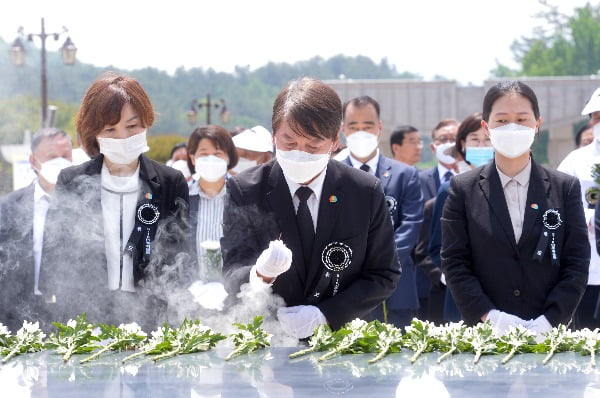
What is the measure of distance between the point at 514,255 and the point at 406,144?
6.25m

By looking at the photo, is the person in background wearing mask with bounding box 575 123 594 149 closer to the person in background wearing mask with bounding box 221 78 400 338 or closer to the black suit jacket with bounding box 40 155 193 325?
the person in background wearing mask with bounding box 221 78 400 338

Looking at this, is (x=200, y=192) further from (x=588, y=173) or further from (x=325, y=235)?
(x=325, y=235)

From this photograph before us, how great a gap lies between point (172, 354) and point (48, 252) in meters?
1.63

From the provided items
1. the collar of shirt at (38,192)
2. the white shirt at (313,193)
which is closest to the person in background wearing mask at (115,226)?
the white shirt at (313,193)

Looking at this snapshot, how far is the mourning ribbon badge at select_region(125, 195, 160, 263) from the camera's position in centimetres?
519

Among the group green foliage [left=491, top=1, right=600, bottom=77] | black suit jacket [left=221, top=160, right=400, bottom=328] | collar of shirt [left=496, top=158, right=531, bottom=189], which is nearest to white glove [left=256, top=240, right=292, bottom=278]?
black suit jacket [left=221, top=160, right=400, bottom=328]

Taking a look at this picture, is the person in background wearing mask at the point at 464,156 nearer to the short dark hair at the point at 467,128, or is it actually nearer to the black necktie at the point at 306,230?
the short dark hair at the point at 467,128

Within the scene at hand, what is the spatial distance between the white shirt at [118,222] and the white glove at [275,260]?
1.11m

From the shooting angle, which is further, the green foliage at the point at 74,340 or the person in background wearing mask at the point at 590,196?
the person in background wearing mask at the point at 590,196

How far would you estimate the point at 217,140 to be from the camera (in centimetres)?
834

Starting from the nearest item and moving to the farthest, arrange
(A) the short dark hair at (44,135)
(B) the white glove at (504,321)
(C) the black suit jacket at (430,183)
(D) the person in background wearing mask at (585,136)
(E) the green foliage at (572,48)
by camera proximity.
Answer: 1. (B) the white glove at (504,321)
2. (A) the short dark hair at (44,135)
3. (C) the black suit jacket at (430,183)
4. (D) the person in background wearing mask at (585,136)
5. (E) the green foliage at (572,48)

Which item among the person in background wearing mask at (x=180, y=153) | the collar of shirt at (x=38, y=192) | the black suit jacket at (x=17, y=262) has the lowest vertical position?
the black suit jacket at (x=17, y=262)

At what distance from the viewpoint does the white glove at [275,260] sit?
166 inches

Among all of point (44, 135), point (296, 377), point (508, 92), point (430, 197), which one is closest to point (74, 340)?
point (296, 377)
